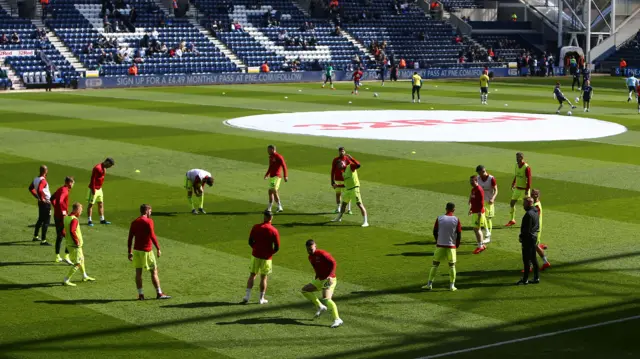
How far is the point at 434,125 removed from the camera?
1725 inches

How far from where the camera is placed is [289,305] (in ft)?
55.3

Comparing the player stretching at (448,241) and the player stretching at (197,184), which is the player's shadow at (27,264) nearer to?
the player stretching at (197,184)

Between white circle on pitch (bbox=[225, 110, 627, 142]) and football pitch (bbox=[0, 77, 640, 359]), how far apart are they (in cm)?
134

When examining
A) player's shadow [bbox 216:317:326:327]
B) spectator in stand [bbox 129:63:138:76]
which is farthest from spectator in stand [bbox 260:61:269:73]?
player's shadow [bbox 216:317:326:327]

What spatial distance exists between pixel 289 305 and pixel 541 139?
24.0m

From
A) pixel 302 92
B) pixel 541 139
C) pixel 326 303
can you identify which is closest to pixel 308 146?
pixel 541 139

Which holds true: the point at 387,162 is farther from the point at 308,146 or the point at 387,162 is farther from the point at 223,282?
the point at 223,282

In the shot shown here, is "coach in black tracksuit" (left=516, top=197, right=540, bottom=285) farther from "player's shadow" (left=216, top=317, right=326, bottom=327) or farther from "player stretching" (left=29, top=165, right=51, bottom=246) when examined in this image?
"player stretching" (left=29, top=165, right=51, bottom=246)

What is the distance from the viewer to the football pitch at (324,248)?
15.0m

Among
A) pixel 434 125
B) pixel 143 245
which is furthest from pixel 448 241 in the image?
pixel 434 125

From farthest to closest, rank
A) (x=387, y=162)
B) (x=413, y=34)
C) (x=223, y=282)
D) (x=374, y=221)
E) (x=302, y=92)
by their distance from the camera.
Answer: (x=413, y=34)
(x=302, y=92)
(x=387, y=162)
(x=374, y=221)
(x=223, y=282)

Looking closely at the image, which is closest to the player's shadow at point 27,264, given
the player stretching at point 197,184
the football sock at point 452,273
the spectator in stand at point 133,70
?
the player stretching at point 197,184

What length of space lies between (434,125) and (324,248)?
78.1 feet

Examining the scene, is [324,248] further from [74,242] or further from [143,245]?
[74,242]
